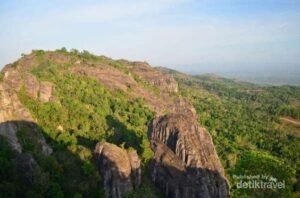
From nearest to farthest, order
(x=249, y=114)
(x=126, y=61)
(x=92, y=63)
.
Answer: (x=92, y=63) < (x=126, y=61) < (x=249, y=114)

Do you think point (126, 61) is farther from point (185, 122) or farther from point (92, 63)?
point (185, 122)

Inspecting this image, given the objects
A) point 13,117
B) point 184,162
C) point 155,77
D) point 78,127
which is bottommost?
point 78,127

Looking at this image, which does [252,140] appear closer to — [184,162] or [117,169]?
Answer: [184,162]

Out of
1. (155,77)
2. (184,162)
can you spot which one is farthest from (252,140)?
(184,162)

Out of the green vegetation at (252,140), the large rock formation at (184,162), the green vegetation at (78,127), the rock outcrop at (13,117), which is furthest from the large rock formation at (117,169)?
the green vegetation at (252,140)

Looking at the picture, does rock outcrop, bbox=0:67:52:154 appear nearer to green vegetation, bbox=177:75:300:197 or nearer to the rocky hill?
the rocky hill

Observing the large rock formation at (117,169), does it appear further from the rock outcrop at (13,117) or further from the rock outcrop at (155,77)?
the rock outcrop at (155,77)

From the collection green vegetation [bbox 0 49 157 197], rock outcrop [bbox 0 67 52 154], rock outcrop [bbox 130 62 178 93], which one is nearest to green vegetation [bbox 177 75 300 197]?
rock outcrop [bbox 130 62 178 93]

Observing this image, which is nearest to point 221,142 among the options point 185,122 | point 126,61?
point 185,122
